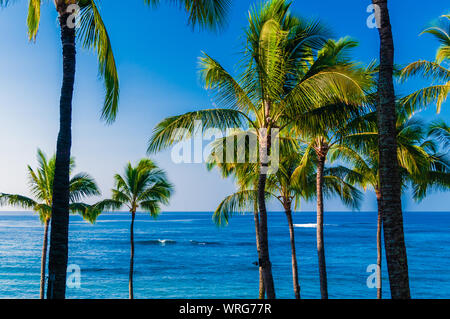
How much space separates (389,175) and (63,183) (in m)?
4.73

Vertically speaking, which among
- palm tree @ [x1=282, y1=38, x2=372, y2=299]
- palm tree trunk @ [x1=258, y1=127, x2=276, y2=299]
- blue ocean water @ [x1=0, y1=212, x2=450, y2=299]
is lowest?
blue ocean water @ [x1=0, y1=212, x2=450, y2=299]

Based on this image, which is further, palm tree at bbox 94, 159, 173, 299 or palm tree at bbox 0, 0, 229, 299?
palm tree at bbox 94, 159, 173, 299

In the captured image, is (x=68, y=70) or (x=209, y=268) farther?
(x=209, y=268)

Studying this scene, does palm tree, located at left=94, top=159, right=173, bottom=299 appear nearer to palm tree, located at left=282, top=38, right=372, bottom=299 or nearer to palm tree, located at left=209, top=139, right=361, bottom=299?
palm tree, located at left=209, top=139, right=361, bottom=299

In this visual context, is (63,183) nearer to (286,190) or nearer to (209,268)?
(286,190)

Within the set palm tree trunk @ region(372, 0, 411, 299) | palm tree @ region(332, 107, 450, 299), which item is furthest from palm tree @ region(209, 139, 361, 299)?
palm tree trunk @ region(372, 0, 411, 299)

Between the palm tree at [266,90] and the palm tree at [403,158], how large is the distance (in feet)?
7.66

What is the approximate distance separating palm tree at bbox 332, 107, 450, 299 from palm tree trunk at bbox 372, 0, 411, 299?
163 inches

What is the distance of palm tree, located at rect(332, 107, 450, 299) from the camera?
31.5ft

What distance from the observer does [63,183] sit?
17.4 ft

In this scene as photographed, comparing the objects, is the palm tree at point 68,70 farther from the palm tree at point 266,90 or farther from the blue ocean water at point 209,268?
the blue ocean water at point 209,268

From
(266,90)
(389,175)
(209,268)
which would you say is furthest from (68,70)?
(209,268)
